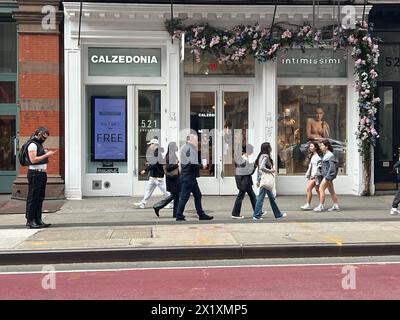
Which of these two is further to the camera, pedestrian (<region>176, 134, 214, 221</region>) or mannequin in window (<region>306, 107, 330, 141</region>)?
mannequin in window (<region>306, 107, 330, 141</region>)

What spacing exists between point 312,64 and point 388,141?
3.02 m

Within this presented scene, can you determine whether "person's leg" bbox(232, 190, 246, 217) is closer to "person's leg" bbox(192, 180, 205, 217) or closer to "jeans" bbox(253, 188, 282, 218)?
"jeans" bbox(253, 188, 282, 218)

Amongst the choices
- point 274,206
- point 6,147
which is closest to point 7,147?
point 6,147

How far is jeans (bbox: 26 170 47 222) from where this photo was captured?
10984mm

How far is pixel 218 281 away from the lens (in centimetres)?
743

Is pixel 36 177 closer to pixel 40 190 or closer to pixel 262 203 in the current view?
pixel 40 190

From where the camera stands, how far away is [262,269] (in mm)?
8211

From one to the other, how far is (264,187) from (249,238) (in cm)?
222

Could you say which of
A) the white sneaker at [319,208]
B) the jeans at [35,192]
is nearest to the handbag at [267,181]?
the white sneaker at [319,208]

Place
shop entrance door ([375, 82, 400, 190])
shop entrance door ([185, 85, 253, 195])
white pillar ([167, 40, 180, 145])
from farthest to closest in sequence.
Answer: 1. shop entrance door ([185, 85, 253, 195])
2. shop entrance door ([375, 82, 400, 190])
3. white pillar ([167, 40, 180, 145])

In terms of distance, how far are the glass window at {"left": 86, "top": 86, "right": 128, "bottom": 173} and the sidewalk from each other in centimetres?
178

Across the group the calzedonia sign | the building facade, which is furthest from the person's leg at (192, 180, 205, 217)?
the calzedonia sign

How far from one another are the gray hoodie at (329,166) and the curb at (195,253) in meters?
3.83

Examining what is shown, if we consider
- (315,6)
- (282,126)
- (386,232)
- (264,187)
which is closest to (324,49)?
(315,6)
